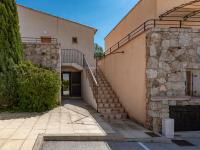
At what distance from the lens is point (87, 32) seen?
1941 centimetres

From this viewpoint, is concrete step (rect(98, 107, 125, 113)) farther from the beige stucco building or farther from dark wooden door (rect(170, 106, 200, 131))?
dark wooden door (rect(170, 106, 200, 131))

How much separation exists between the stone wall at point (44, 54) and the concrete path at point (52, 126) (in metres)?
3.20

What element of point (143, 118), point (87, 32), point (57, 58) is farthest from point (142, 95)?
point (87, 32)

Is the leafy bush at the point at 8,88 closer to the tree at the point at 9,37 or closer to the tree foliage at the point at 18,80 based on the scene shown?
the tree foliage at the point at 18,80

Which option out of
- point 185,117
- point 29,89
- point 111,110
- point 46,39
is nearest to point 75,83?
point 46,39

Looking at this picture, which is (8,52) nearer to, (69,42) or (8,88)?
(8,88)

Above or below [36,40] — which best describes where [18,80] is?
below

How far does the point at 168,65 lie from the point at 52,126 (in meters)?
4.97

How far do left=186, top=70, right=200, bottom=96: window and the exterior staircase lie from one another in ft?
10.8

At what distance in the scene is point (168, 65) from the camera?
9.73 meters

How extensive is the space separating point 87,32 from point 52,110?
862 centimetres

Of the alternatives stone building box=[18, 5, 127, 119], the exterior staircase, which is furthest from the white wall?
the exterior staircase

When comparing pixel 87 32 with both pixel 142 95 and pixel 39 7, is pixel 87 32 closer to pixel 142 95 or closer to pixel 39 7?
pixel 39 7

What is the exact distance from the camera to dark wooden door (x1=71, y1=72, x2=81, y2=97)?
19.4 metres
